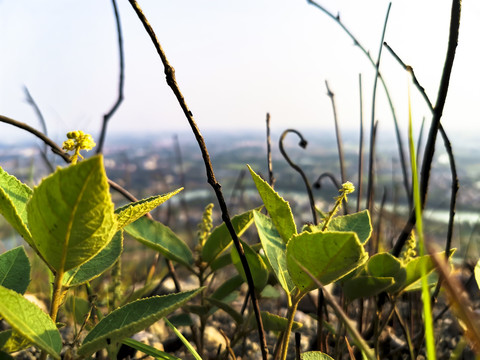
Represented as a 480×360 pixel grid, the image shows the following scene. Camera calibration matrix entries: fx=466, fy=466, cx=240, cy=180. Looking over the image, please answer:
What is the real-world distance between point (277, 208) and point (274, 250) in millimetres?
54

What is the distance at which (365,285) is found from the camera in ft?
1.66

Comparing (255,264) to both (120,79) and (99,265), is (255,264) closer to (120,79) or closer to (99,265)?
(99,265)

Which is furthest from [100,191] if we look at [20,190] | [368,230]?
[368,230]

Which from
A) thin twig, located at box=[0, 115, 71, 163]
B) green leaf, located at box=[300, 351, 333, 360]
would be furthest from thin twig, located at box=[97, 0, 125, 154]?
green leaf, located at box=[300, 351, 333, 360]

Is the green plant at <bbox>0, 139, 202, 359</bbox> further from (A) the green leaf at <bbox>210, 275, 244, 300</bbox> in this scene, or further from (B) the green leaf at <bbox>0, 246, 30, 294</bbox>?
(A) the green leaf at <bbox>210, 275, 244, 300</bbox>

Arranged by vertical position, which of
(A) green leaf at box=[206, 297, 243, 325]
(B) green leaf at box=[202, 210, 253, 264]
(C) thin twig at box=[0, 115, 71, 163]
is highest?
(C) thin twig at box=[0, 115, 71, 163]

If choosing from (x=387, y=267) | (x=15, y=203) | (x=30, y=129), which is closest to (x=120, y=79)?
(x=30, y=129)

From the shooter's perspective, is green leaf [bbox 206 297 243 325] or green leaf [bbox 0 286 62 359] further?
green leaf [bbox 206 297 243 325]

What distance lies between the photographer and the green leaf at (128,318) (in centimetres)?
31

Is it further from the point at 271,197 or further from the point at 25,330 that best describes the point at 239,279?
the point at 25,330

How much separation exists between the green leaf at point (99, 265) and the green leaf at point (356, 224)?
0.71 feet

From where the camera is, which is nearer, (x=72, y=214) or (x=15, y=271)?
(x=72, y=214)

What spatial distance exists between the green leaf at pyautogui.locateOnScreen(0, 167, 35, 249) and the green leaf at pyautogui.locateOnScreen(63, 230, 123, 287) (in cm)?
6

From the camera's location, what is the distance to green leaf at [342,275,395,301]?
19.4 inches
